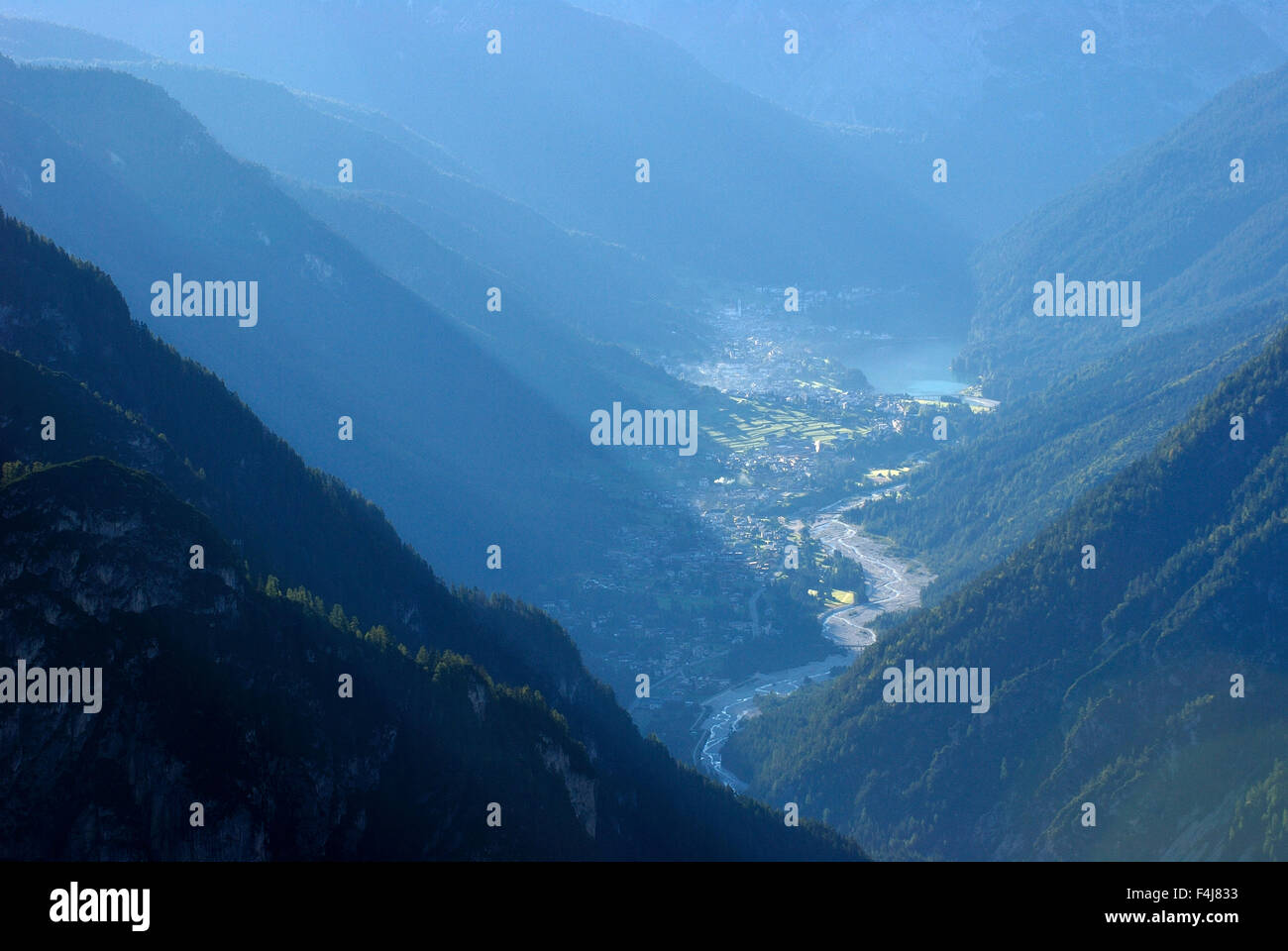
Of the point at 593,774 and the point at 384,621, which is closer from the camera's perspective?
the point at 593,774

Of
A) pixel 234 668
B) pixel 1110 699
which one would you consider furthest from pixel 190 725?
pixel 1110 699

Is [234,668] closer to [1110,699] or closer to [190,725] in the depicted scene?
[190,725]

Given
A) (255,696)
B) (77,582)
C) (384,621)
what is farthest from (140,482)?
(384,621)

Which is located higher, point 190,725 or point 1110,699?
point 1110,699

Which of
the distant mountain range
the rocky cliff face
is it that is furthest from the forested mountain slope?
the rocky cliff face

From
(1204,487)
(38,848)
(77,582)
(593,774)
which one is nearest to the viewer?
(38,848)

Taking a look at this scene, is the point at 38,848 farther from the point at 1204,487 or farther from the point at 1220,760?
the point at 1204,487

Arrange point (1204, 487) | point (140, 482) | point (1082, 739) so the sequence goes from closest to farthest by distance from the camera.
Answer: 1. point (140, 482)
2. point (1082, 739)
3. point (1204, 487)

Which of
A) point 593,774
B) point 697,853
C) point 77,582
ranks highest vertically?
point 77,582

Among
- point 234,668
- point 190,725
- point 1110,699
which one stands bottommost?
point 190,725

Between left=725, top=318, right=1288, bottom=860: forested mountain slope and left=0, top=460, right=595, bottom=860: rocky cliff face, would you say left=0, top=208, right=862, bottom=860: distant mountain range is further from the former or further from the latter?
left=725, top=318, right=1288, bottom=860: forested mountain slope

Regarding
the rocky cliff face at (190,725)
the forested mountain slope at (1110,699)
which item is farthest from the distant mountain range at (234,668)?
the forested mountain slope at (1110,699)
